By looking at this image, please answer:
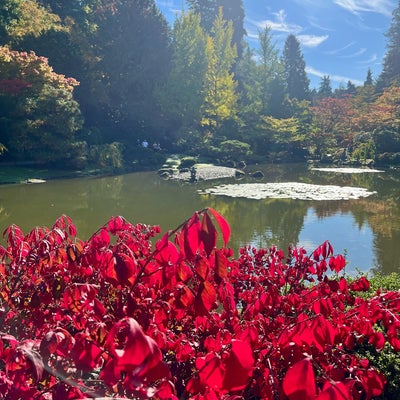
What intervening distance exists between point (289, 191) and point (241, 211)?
12.2ft

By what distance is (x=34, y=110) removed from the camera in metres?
16.5

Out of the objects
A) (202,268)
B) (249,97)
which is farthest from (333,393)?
(249,97)

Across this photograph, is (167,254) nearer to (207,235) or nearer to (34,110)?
(207,235)

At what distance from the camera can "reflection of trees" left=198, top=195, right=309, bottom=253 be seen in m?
7.95

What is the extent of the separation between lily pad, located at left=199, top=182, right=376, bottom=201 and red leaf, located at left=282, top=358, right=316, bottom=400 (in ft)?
38.5

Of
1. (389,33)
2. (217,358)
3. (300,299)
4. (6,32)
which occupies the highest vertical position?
(389,33)

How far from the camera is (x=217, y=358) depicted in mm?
1174

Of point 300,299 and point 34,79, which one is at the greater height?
point 34,79

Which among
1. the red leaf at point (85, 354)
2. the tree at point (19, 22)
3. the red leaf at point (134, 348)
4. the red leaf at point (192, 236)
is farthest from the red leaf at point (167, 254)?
the tree at point (19, 22)

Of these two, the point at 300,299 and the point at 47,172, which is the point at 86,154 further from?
the point at 300,299

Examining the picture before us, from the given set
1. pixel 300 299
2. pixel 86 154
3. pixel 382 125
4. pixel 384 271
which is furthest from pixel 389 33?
pixel 300 299

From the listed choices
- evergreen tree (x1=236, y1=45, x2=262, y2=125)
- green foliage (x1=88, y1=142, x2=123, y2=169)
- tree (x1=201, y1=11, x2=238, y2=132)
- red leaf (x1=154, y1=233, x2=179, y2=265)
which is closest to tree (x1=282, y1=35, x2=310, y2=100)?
evergreen tree (x1=236, y1=45, x2=262, y2=125)

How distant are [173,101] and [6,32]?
9885mm

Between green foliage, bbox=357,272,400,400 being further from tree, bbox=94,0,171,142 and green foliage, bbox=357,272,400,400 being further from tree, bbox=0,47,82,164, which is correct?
tree, bbox=94,0,171,142
